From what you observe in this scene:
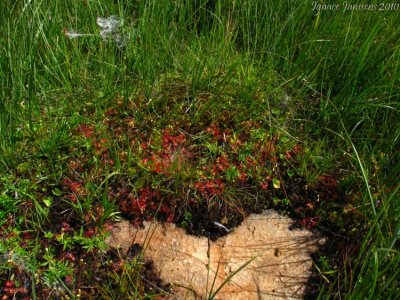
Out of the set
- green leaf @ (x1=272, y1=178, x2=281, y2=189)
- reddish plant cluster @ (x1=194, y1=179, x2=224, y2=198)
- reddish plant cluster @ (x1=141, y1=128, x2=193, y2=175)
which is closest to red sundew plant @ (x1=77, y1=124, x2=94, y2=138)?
reddish plant cluster @ (x1=141, y1=128, x2=193, y2=175)

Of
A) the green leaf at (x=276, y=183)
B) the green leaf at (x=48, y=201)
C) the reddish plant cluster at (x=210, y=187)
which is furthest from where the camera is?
the green leaf at (x=276, y=183)

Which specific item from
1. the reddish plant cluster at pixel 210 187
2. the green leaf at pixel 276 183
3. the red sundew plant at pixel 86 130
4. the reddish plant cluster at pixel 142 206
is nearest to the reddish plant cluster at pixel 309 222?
the green leaf at pixel 276 183

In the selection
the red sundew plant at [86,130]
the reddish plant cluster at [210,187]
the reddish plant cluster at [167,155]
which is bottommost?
the reddish plant cluster at [210,187]

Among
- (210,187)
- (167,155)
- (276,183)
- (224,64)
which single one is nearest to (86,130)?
(167,155)

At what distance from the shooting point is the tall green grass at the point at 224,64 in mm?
2428

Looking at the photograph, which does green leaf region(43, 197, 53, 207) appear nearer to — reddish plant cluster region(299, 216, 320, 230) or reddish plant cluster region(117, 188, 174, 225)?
Result: reddish plant cluster region(117, 188, 174, 225)

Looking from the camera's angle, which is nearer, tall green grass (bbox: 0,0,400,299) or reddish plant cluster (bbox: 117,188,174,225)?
reddish plant cluster (bbox: 117,188,174,225)

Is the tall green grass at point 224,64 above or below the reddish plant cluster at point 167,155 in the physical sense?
above

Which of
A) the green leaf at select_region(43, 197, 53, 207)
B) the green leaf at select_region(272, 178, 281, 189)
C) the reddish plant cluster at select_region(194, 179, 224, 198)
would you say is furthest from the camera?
the green leaf at select_region(272, 178, 281, 189)

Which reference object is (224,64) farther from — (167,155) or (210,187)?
(210,187)

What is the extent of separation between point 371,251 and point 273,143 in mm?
868

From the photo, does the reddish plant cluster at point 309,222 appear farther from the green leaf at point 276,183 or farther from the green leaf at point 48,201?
the green leaf at point 48,201

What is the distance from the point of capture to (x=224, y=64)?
9.20 feet

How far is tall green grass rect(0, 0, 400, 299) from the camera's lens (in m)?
2.43
